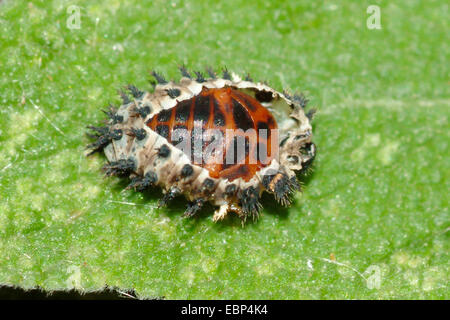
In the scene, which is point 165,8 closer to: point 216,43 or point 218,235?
point 216,43

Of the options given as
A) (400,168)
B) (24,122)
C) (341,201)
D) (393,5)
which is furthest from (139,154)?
(393,5)

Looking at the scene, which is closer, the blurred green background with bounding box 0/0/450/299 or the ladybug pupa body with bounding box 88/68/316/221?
the ladybug pupa body with bounding box 88/68/316/221

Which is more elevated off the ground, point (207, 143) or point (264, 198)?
point (207, 143)

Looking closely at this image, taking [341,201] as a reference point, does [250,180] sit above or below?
above

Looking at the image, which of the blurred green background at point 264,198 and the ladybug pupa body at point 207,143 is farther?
the blurred green background at point 264,198
